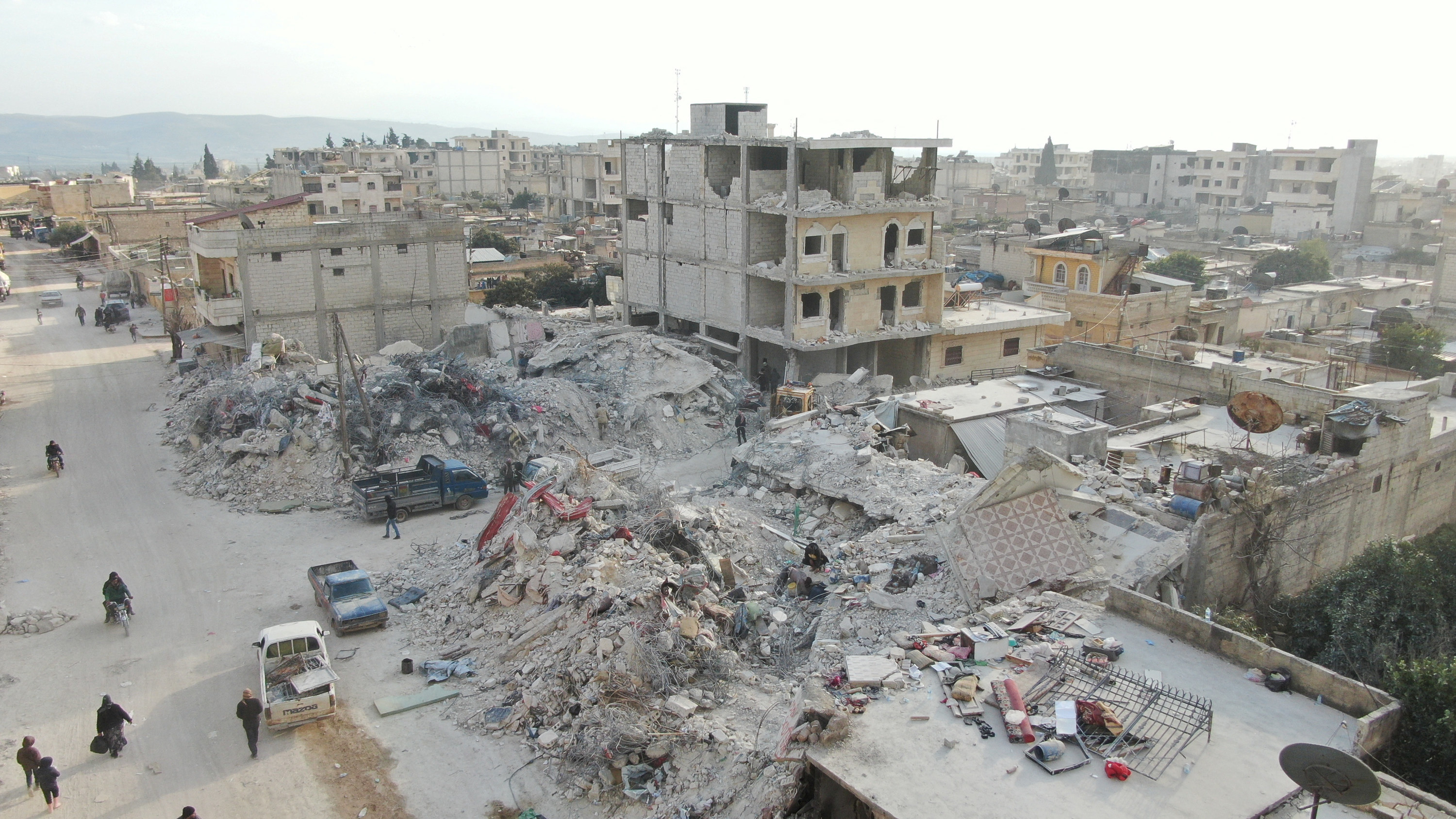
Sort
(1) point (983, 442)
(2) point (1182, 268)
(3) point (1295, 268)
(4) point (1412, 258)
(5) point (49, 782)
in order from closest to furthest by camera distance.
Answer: (5) point (49, 782), (1) point (983, 442), (2) point (1182, 268), (3) point (1295, 268), (4) point (1412, 258)

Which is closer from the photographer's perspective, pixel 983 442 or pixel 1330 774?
pixel 1330 774

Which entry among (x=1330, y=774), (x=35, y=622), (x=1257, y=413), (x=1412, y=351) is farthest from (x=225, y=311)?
(x=1412, y=351)

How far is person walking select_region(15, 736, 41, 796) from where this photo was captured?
1287 centimetres

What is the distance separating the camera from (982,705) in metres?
11.2

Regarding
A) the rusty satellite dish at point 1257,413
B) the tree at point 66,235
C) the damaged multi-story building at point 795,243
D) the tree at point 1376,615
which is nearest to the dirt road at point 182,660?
the tree at point 1376,615

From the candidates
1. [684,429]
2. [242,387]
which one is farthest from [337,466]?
[684,429]

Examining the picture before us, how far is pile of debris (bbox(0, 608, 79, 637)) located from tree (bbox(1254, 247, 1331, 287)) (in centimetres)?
6190

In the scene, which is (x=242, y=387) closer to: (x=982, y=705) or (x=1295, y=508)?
(x=982, y=705)

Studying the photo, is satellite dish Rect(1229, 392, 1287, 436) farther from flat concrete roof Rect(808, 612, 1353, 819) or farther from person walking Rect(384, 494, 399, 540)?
person walking Rect(384, 494, 399, 540)

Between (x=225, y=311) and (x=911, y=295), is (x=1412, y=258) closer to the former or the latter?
(x=911, y=295)

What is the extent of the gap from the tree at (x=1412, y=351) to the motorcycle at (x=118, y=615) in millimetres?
38646

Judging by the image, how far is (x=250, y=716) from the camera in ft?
44.9

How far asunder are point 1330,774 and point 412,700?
12365 millimetres

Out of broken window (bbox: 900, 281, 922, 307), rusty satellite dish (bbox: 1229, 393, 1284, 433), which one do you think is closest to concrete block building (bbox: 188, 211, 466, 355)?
broken window (bbox: 900, 281, 922, 307)
